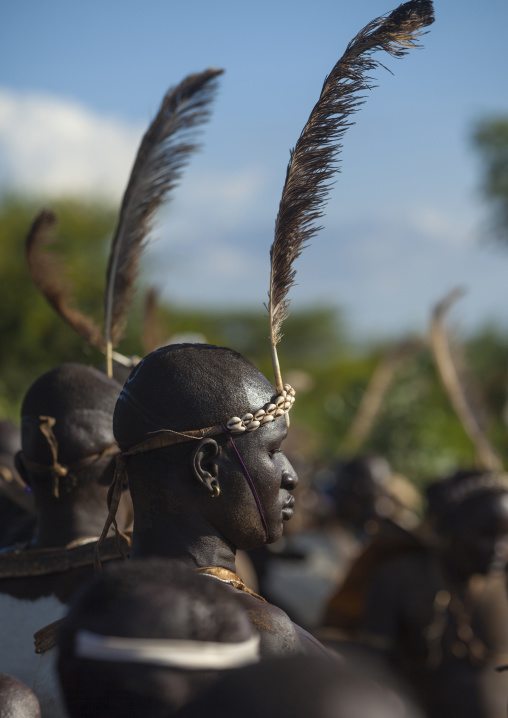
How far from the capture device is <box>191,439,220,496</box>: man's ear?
2262 millimetres

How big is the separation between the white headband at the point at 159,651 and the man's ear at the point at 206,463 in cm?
84

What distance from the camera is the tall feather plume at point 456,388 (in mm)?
5988

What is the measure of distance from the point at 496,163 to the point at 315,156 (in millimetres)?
33579

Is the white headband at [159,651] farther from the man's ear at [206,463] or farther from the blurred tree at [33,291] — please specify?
the blurred tree at [33,291]

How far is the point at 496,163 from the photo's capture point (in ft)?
111

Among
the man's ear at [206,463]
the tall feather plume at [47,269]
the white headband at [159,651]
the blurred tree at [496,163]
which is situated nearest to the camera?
the white headband at [159,651]

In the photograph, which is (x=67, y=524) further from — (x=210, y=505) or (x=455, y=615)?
(x=455, y=615)

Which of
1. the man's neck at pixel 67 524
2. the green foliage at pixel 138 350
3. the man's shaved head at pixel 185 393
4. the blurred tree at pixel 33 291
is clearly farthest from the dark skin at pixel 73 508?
the blurred tree at pixel 33 291

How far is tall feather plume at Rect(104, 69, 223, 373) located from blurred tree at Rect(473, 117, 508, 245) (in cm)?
3164

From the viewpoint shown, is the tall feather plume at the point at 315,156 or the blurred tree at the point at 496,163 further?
the blurred tree at the point at 496,163

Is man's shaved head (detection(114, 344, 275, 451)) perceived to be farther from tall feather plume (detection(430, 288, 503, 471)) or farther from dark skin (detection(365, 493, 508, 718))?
tall feather plume (detection(430, 288, 503, 471))

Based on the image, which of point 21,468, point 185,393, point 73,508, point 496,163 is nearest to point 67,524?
point 73,508

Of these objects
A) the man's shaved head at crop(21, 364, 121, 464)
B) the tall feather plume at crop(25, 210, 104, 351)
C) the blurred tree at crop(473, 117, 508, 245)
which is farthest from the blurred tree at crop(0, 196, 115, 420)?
the blurred tree at crop(473, 117, 508, 245)

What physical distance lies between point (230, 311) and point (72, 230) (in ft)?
134
